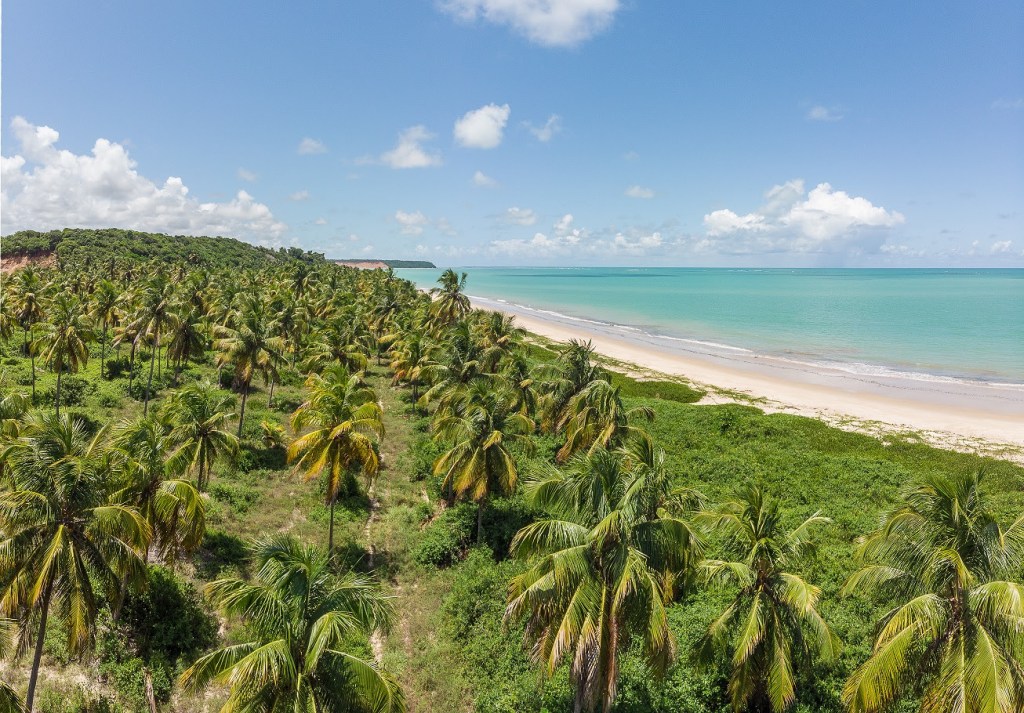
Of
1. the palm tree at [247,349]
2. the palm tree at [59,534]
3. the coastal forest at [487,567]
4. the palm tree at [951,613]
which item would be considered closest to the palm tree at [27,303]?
the coastal forest at [487,567]

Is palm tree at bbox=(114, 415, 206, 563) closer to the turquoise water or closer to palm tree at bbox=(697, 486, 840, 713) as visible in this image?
palm tree at bbox=(697, 486, 840, 713)

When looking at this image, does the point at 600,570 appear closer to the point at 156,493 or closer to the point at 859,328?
the point at 156,493

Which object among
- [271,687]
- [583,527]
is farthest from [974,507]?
[271,687]

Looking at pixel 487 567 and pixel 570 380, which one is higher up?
pixel 570 380

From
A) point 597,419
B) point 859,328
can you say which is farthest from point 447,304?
point 859,328

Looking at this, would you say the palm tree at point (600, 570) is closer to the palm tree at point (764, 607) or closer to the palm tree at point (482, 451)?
the palm tree at point (764, 607)

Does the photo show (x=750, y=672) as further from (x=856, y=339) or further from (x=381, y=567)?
(x=856, y=339)

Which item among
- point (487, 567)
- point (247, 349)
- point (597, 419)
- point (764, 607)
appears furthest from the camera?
point (247, 349)
